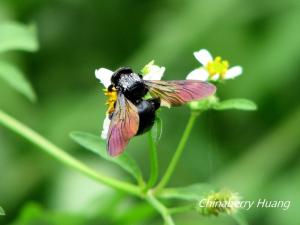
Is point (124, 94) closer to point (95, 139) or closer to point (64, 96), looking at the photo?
point (95, 139)

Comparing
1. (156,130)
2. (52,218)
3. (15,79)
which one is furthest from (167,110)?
(156,130)

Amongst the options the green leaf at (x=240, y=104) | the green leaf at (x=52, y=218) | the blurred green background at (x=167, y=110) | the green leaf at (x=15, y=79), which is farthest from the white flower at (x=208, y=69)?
the blurred green background at (x=167, y=110)

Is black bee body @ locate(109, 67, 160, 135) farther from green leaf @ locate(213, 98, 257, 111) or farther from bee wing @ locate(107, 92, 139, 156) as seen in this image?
green leaf @ locate(213, 98, 257, 111)

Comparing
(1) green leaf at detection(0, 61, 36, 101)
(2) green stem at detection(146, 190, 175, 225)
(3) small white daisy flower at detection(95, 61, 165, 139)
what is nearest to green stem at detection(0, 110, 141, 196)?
(2) green stem at detection(146, 190, 175, 225)

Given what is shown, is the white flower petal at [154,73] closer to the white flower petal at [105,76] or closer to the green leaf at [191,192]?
the white flower petal at [105,76]

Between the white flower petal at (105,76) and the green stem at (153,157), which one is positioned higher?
the white flower petal at (105,76)

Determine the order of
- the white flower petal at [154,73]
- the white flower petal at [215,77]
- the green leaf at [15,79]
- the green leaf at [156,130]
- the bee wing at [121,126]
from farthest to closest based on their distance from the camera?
1. the green leaf at [15,79]
2. the white flower petal at [215,77]
3. the white flower petal at [154,73]
4. the green leaf at [156,130]
5. the bee wing at [121,126]

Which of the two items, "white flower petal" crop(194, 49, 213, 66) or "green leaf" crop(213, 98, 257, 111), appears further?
"white flower petal" crop(194, 49, 213, 66)
